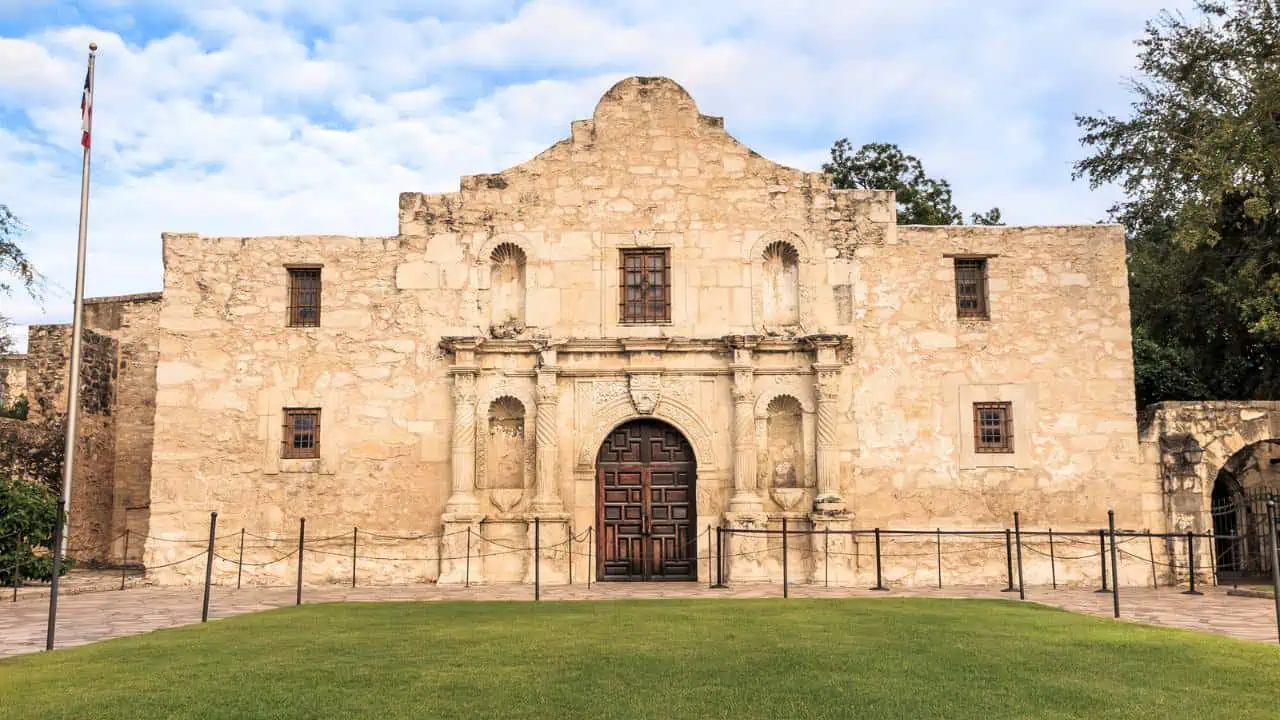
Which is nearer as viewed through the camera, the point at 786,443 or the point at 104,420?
the point at 786,443

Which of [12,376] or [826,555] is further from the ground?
[12,376]

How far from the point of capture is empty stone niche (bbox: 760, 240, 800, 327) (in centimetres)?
1788

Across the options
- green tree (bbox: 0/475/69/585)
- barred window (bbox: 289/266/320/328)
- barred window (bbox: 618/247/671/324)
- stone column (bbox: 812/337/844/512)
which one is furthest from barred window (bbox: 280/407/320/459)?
stone column (bbox: 812/337/844/512)

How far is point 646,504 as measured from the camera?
1734 cm

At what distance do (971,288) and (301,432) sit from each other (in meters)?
11.6

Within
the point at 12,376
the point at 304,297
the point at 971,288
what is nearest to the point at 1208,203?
the point at 971,288

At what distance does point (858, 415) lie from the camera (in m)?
17.5

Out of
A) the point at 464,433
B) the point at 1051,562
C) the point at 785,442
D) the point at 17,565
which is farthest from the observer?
the point at 785,442

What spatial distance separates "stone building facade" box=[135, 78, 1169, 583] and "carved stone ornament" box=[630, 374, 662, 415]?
4cm

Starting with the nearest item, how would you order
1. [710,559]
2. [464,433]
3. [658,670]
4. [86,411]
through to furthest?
[658,670] < [710,559] < [464,433] < [86,411]

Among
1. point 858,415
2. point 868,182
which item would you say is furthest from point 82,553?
point 868,182

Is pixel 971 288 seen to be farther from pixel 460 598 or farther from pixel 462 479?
pixel 460 598

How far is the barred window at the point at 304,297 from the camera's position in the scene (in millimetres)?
18047

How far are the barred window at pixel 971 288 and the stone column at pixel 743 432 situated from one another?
3.80 m
